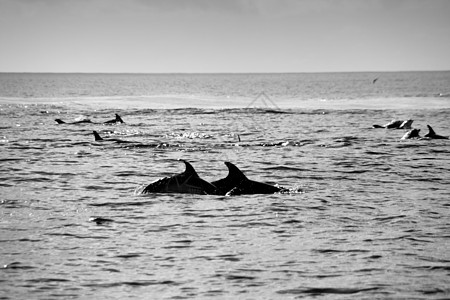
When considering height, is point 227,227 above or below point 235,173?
below

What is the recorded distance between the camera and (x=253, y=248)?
43.4ft

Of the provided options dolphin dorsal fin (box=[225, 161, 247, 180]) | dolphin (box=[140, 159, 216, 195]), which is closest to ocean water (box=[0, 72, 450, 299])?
dolphin (box=[140, 159, 216, 195])

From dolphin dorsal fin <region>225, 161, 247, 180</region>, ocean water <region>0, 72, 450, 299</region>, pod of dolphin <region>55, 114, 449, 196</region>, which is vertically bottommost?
ocean water <region>0, 72, 450, 299</region>

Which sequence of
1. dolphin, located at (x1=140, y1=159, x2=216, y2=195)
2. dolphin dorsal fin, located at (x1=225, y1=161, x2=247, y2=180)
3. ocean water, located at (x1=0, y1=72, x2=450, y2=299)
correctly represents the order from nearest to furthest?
ocean water, located at (x1=0, y1=72, x2=450, y2=299)
dolphin dorsal fin, located at (x1=225, y1=161, x2=247, y2=180)
dolphin, located at (x1=140, y1=159, x2=216, y2=195)

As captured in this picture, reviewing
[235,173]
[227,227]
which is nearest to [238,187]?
[235,173]

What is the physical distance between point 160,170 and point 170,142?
10230mm

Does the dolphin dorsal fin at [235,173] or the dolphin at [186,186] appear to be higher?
the dolphin dorsal fin at [235,173]

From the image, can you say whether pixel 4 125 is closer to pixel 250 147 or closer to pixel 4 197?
pixel 250 147

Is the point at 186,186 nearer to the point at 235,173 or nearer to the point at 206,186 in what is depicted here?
the point at 206,186

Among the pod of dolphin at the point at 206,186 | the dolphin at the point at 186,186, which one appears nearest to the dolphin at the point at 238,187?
the pod of dolphin at the point at 206,186

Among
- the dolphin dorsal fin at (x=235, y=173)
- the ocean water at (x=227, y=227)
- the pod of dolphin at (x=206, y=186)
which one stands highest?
the dolphin dorsal fin at (x=235, y=173)

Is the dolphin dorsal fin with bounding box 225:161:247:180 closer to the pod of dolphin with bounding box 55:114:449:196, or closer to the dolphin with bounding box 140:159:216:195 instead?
the pod of dolphin with bounding box 55:114:449:196

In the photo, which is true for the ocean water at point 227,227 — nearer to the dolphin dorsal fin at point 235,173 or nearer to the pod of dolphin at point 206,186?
the pod of dolphin at point 206,186

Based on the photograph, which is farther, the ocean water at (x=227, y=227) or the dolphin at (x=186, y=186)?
the dolphin at (x=186, y=186)
